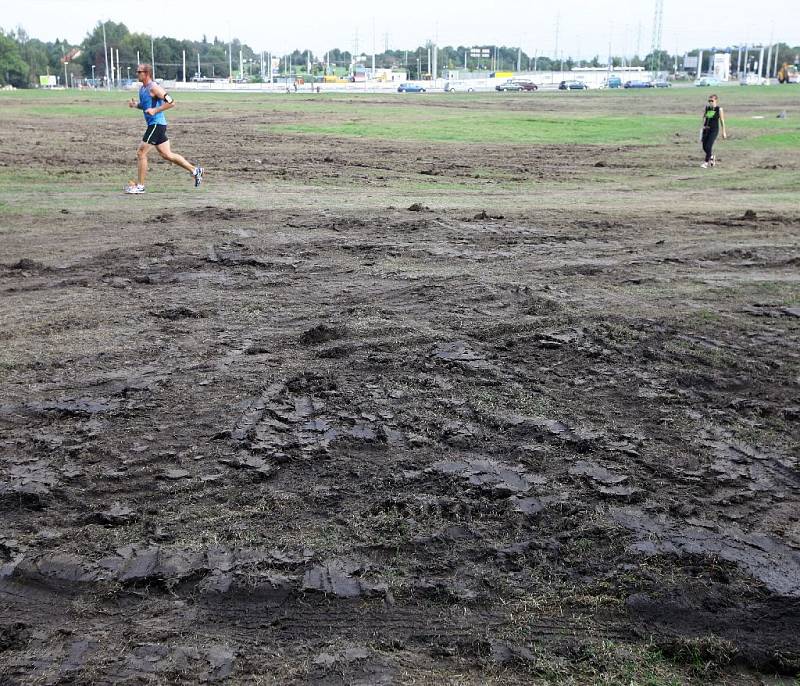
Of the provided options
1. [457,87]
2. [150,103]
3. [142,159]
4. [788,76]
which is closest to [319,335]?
[142,159]

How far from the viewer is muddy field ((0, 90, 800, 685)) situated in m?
3.35

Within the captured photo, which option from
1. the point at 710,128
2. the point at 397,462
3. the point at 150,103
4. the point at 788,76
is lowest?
the point at 397,462

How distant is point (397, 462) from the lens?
4809 millimetres

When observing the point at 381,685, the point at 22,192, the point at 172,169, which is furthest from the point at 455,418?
the point at 172,169

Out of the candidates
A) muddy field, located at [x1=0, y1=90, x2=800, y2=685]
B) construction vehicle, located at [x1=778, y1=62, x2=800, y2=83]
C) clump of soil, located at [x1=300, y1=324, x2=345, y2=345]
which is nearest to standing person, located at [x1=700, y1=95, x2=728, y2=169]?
muddy field, located at [x1=0, y1=90, x2=800, y2=685]

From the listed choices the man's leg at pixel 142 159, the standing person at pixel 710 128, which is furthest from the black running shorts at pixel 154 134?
the standing person at pixel 710 128

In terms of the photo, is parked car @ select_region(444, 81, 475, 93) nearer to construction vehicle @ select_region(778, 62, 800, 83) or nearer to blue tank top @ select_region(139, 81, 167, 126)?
construction vehicle @ select_region(778, 62, 800, 83)

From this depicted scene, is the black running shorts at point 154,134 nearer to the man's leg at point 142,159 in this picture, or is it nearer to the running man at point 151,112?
the running man at point 151,112

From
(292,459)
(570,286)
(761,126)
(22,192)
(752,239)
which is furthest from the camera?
(761,126)

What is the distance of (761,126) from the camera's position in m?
33.9

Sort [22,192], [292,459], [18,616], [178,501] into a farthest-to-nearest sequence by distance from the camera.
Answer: [22,192], [292,459], [178,501], [18,616]

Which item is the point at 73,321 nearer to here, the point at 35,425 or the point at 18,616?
the point at 35,425

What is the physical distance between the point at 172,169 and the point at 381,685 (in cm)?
1686

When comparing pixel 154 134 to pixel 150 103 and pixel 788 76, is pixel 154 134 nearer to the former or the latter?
pixel 150 103
